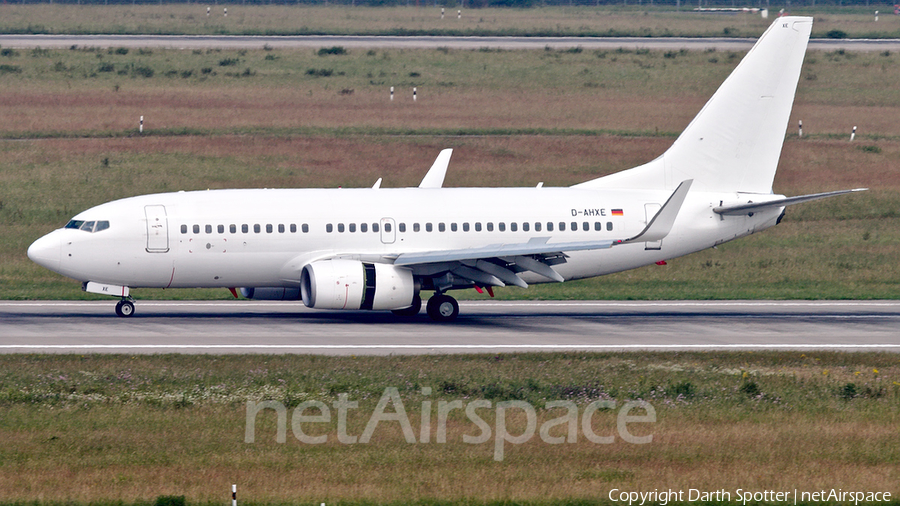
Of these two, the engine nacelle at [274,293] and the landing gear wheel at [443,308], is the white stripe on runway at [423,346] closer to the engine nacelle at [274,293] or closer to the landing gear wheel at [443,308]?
the landing gear wheel at [443,308]

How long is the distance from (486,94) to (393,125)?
10.7 metres

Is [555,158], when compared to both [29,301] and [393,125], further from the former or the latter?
[29,301]

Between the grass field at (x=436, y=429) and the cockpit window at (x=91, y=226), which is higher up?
the cockpit window at (x=91, y=226)

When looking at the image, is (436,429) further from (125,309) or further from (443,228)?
(125,309)

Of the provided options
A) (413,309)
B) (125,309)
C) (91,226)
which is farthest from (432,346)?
(91,226)

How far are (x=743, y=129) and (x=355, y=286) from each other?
1438cm

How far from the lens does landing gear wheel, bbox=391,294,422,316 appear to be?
3572cm

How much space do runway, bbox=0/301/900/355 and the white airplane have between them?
1163mm

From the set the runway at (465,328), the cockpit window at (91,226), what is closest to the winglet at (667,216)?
the runway at (465,328)

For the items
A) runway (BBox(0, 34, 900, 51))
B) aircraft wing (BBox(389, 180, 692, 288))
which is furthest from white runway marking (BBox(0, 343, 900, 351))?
runway (BBox(0, 34, 900, 51))

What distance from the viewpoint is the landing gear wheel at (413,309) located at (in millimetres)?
35725

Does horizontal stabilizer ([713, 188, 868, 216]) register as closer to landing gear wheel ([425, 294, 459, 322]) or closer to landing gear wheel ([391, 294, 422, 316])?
landing gear wheel ([425, 294, 459, 322])

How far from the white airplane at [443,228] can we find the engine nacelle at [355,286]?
40mm

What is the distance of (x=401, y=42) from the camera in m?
93.6
